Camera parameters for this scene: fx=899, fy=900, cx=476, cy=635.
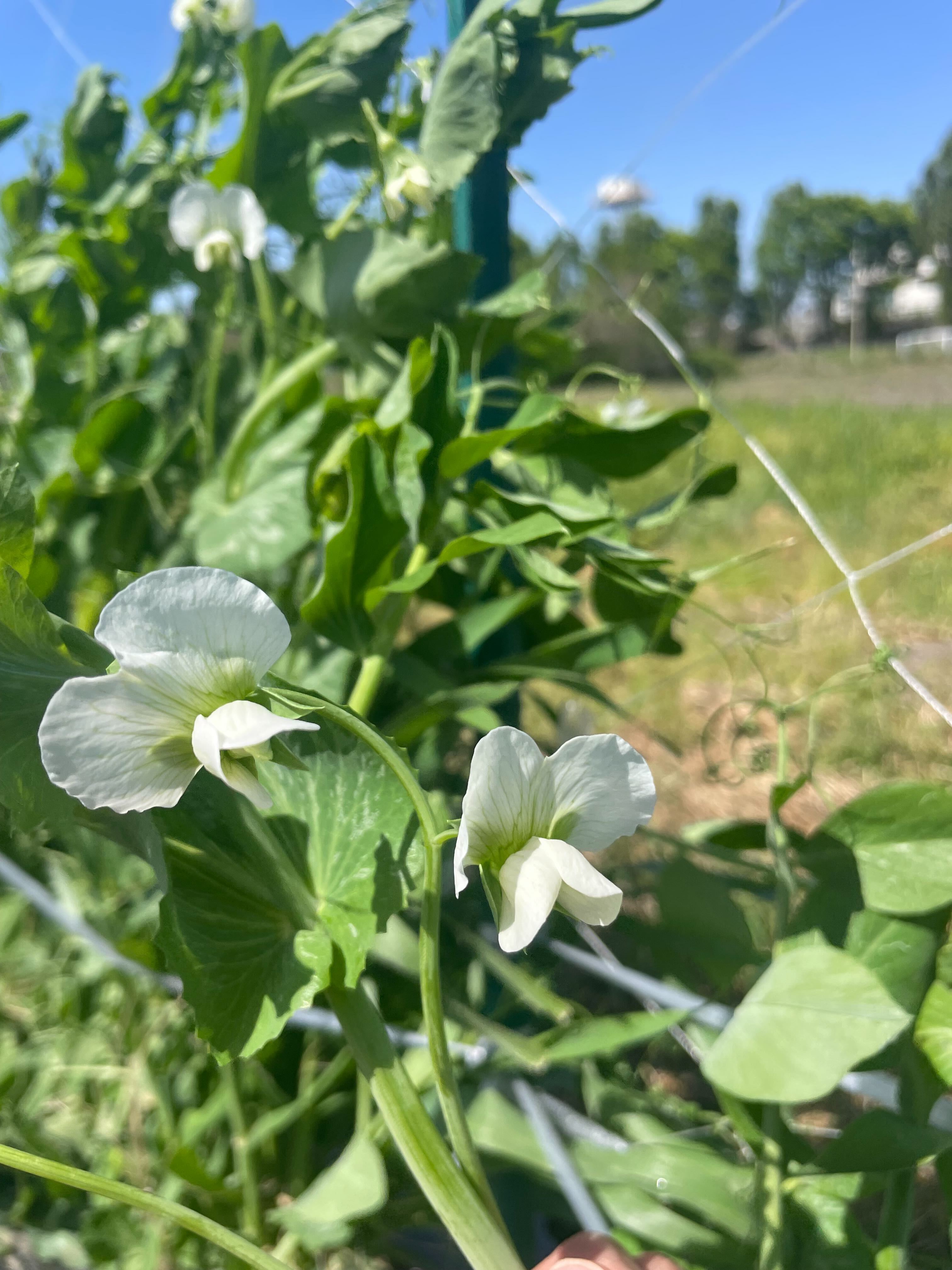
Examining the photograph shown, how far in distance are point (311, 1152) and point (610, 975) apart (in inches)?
A: 11.4

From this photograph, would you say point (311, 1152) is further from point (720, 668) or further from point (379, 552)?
point (720, 668)

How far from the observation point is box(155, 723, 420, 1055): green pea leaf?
33 cm

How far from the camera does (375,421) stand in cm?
48

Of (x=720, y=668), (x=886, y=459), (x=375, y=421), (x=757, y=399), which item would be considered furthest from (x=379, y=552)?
(x=757, y=399)

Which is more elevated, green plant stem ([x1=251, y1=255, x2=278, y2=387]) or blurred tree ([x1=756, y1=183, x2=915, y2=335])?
green plant stem ([x1=251, y1=255, x2=278, y2=387])

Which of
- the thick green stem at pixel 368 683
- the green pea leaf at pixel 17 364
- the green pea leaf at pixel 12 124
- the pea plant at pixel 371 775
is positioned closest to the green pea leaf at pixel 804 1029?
the pea plant at pixel 371 775

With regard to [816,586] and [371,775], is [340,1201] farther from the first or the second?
[816,586]

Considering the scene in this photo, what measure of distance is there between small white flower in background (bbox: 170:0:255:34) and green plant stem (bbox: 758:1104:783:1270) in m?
0.80

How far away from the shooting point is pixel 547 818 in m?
0.28

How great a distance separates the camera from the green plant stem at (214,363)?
2.17 feet

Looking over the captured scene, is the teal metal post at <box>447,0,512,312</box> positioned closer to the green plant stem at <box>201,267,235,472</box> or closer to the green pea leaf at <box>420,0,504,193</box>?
the green pea leaf at <box>420,0,504,193</box>

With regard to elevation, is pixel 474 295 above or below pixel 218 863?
above

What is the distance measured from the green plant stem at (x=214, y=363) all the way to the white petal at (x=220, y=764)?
461 mm

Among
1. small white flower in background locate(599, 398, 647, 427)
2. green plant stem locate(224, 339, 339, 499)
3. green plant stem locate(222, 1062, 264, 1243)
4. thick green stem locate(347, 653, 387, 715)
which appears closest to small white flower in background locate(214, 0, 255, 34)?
green plant stem locate(224, 339, 339, 499)
